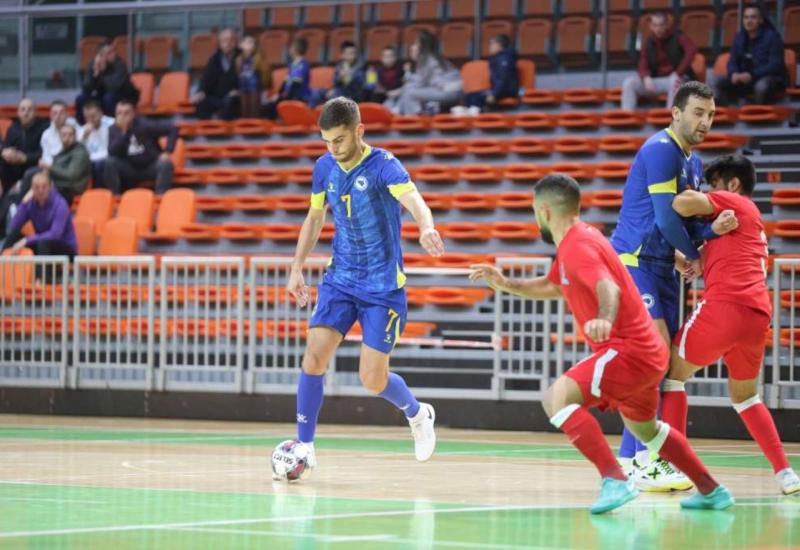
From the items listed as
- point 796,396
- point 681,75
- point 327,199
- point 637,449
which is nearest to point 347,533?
point 637,449

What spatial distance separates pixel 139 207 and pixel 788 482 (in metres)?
12.7

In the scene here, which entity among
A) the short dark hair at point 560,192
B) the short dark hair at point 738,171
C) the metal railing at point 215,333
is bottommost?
the metal railing at point 215,333

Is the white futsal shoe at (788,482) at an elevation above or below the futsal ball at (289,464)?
above

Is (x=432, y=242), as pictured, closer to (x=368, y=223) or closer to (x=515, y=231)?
(x=368, y=223)

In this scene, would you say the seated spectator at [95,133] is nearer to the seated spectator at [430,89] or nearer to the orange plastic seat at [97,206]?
the orange plastic seat at [97,206]

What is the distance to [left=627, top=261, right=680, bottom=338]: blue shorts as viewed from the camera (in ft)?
27.5

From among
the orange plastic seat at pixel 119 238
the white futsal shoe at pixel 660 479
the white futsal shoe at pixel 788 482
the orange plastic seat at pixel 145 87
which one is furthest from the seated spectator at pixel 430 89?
the white futsal shoe at pixel 788 482

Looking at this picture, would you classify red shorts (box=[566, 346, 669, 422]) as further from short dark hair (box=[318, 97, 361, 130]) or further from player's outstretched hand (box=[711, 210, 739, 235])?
short dark hair (box=[318, 97, 361, 130])

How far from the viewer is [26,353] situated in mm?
15750

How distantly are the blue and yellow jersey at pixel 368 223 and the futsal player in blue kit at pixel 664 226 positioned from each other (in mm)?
1296

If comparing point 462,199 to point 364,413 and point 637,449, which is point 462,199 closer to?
point 364,413

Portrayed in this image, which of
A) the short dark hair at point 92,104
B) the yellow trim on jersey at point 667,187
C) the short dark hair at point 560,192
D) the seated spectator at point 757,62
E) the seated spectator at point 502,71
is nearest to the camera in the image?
the short dark hair at point 560,192

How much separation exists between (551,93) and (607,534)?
1431cm

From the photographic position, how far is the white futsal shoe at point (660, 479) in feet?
27.1
